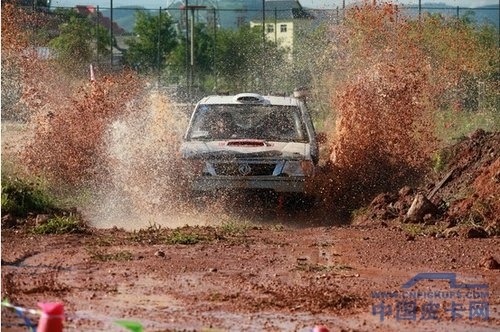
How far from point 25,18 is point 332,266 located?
16.1m

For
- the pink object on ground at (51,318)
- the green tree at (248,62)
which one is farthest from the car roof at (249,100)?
the green tree at (248,62)

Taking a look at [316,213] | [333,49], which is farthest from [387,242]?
[333,49]

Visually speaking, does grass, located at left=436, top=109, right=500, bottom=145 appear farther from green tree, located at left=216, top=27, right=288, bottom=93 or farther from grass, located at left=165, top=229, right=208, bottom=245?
grass, located at left=165, top=229, right=208, bottom=245

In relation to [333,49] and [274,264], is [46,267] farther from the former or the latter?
[333,49]

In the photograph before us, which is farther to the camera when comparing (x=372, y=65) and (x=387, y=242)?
Result: (x=372, y=65)

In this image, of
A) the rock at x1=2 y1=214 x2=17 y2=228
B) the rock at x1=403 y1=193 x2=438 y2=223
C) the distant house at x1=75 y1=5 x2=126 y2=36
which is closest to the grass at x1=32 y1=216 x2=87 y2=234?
the rock at x1=2 y1=214 x2=17 y2=228

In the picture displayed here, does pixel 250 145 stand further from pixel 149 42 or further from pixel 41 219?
pixel 149 42

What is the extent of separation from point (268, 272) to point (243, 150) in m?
4.36

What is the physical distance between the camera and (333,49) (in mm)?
24359

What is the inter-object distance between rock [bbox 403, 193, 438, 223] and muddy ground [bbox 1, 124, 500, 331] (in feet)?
0.38

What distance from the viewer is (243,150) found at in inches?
578

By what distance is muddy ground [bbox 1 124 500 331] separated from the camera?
28.4ft

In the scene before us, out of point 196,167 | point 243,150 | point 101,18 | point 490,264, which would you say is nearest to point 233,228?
point 196,167

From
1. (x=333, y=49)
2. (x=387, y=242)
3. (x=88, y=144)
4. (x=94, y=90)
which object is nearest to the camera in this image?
(x=387, y=242)
